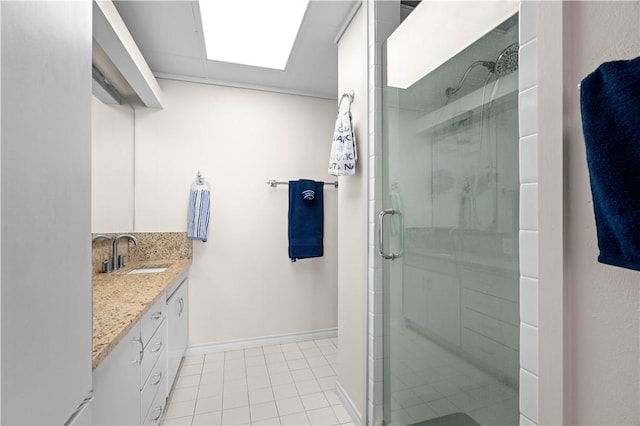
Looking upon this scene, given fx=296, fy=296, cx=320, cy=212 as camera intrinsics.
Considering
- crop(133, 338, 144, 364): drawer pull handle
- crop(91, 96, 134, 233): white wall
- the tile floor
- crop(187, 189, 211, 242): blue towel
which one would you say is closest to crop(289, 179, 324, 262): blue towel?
crop(187, 189, 211, 242): blue towel

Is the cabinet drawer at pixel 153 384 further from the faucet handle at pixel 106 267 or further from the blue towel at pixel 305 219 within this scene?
the blue towel at pixel 305 219

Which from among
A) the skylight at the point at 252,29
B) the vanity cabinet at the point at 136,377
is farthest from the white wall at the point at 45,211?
the skylight at the point at 252,29

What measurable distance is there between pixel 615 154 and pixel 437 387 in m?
1.02

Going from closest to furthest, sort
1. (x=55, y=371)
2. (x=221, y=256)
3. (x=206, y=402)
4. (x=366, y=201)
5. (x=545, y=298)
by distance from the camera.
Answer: (x=55, y=371) → (x=545, y=298) → (x=366, y=201) → (x=206, y=402) → (x=221, y=256)

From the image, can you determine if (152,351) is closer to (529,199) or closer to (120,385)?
(120,385)

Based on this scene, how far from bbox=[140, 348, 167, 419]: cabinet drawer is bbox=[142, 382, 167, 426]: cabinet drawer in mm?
30

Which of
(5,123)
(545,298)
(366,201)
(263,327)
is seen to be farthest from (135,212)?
(545,298)

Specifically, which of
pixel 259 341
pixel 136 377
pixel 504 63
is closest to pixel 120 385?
pixel 136 377

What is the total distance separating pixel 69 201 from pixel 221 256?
2.22 meters

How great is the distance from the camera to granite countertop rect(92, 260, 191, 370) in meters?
0.96

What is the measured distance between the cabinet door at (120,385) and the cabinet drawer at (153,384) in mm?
73

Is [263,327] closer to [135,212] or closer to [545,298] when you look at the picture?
[135,212]

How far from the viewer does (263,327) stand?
9.43 ft

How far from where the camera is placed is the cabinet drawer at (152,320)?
137 centimetres
